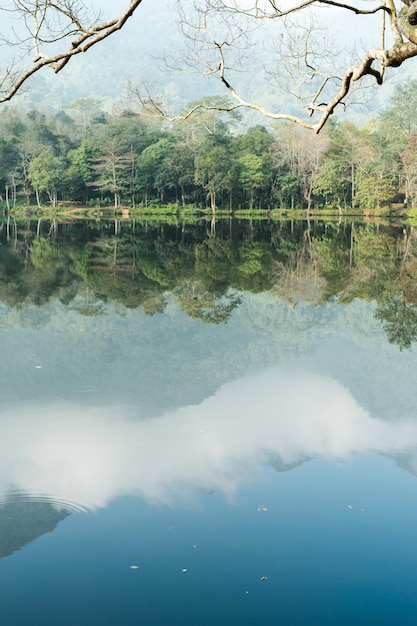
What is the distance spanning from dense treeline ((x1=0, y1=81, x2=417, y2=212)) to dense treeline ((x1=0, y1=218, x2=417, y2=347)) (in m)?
29.3

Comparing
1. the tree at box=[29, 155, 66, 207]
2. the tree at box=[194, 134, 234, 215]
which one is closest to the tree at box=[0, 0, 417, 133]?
the tree at box=[194, 134, 234, 215]

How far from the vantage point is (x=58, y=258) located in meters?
19.7

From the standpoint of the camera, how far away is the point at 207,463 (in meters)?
5.52

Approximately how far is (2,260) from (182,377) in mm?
12831

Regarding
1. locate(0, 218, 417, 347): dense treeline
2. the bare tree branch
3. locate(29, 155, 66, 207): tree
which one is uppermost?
locate(29, 155, 66, 207): tree

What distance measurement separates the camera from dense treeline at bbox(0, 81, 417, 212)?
54.7m

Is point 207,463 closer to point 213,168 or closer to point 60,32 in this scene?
point 60,32

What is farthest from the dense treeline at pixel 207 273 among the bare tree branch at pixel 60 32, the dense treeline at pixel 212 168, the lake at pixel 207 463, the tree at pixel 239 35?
the dense treeline at pixel 212 168

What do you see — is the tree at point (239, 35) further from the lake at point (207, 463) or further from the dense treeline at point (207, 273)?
the dense treeline at point (207, 273)

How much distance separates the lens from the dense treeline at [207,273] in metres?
12.8

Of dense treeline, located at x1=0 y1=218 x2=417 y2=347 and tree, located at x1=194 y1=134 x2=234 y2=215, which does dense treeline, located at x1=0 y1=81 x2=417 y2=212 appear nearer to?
tree, located at x1=194 y1=134 x2=234 y2=215

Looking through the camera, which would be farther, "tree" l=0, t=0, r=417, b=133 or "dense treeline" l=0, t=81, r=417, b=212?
"dense treeline" l=0, t=81, r=417, b=212

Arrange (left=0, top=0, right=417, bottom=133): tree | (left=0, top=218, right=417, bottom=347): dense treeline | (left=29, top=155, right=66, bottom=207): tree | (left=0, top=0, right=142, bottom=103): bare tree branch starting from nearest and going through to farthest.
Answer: (left=0, top=0, right=417, bottom=133): tree → (left=0, top=0, right=142, bottom=103): bare tree branch → (left=0, top=218, right=417, bottom=347): dense treeline → (left=29, top=155, right=66, bottom=207): tree

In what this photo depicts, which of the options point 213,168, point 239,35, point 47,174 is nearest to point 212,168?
point 213,168
